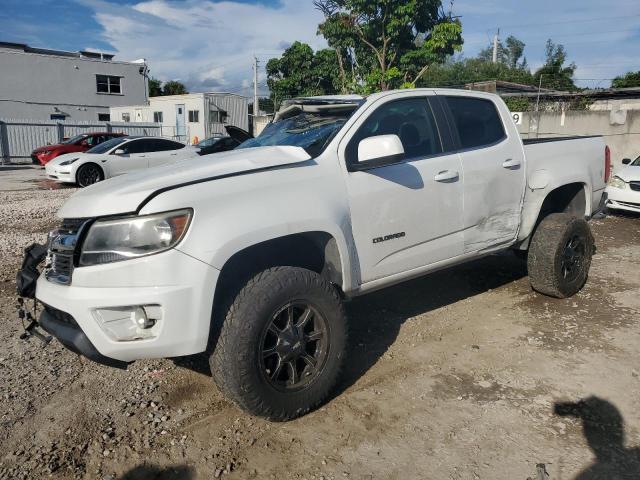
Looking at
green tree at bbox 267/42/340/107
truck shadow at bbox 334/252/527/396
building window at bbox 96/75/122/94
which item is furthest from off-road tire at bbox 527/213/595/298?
building window at bbox 96/75/122/94

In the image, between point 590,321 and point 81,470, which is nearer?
point 81,470

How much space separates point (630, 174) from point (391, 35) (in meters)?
8.25

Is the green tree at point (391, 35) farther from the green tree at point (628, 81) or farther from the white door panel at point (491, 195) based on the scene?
the green tree at point (628, 81)

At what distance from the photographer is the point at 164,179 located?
2814 millimetres

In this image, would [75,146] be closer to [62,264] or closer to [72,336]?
[62,264]

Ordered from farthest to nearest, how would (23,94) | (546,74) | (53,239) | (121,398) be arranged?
1. (546,74)
2. (23,94)
3. (121,398)
4. (53,239)

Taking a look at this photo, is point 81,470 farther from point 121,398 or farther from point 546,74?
point 546,74

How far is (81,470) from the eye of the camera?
8.66 ft

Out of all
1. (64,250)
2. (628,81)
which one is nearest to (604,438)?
(64,250)

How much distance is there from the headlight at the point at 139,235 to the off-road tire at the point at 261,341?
0.49 m

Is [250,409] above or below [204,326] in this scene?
below

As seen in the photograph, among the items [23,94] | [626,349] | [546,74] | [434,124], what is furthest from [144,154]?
[546,74]

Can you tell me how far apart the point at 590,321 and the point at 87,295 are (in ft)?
13.3

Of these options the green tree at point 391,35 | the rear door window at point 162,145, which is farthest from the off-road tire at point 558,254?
the rear door window at point 162,145
